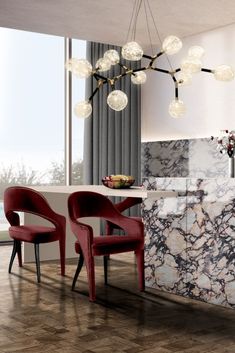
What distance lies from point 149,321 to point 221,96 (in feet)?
13.5

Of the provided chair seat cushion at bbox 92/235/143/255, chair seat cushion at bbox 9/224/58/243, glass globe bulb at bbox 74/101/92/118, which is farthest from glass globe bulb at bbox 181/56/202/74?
chair seat cushion at bbox 9/224/58/243

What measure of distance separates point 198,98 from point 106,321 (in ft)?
14.5

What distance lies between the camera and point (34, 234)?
5.12 m

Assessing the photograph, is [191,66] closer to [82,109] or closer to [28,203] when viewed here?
[82,109]

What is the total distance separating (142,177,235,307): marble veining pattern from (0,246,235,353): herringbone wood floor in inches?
5.2

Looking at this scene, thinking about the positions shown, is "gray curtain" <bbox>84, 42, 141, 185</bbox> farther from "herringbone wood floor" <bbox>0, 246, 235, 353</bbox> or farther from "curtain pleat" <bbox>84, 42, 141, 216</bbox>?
"herringbone wood floor" <bbox>0, 246, 235, 353</bbox>

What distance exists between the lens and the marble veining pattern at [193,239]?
4.10m

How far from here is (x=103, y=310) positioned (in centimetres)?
411

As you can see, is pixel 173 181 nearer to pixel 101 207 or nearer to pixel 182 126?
pixel 101 207

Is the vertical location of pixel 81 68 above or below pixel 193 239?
above

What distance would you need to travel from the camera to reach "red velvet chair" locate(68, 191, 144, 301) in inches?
174

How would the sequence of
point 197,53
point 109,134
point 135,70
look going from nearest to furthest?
point 135,70 → point 197,53 → point 109,134

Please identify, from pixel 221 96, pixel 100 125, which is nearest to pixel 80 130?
pixel 100 125

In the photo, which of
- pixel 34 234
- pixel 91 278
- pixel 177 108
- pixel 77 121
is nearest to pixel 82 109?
pixel 177 108
